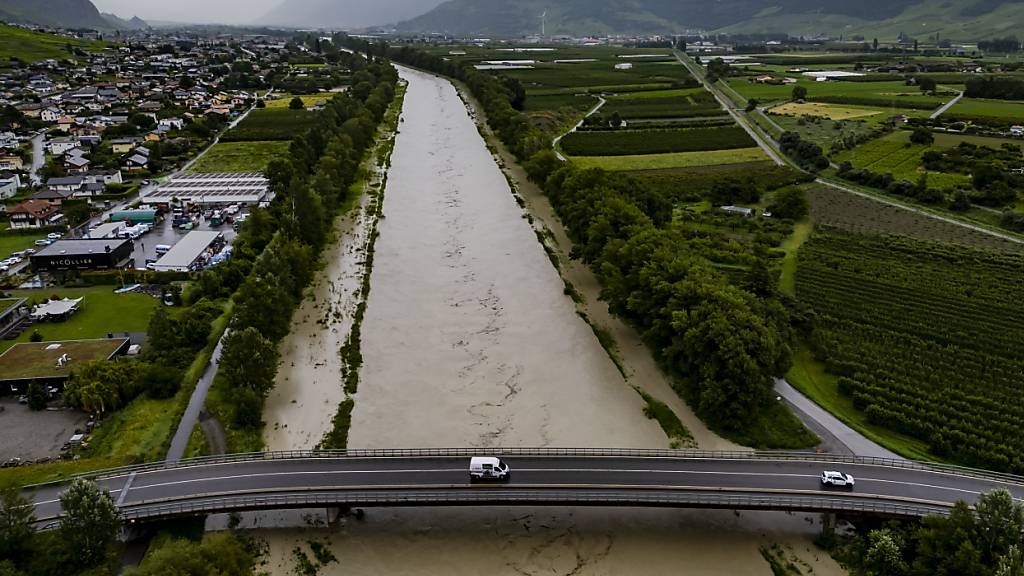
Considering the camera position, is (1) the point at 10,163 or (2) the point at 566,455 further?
(1) the point at 10,163

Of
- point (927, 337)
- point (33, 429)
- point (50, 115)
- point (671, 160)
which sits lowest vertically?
point (33, 429)

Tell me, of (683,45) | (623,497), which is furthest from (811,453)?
(683,45)

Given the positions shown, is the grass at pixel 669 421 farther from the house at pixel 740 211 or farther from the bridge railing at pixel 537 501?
the house at pixel 740 211

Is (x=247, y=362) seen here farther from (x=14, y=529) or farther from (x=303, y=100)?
(x=303, y=100)

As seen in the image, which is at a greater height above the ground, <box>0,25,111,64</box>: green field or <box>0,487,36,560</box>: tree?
<box>0,25,111,64</box>: green field

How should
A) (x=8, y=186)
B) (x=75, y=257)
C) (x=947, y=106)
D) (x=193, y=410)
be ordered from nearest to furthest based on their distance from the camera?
(x=193, y=410)
(x=75, y=257)
(x=8, y=186)
(x=947, y=106)

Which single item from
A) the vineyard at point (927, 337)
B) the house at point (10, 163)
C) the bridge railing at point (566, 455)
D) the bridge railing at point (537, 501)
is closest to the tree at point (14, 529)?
the bridge railing at point (537, 501)

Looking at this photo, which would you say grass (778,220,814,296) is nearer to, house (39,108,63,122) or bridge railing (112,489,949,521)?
bridge railing (112,489,949,521)

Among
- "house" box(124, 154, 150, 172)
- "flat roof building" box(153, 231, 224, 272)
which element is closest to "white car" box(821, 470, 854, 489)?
"flat roof building" box(153, 231, 224, 272)

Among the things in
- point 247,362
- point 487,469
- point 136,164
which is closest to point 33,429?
point 247,362
